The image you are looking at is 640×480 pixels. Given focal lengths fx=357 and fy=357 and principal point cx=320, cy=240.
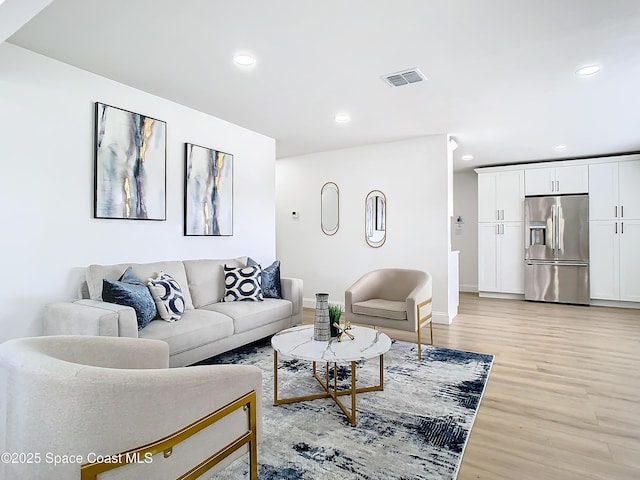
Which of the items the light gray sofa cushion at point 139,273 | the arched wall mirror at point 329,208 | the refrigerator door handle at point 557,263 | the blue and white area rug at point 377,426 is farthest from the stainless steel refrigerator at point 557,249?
Result: the light gray sofa cushion at point 139,273

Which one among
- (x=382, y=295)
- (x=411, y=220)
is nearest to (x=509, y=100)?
(x=411, y=220)

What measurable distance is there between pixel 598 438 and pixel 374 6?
283 cm

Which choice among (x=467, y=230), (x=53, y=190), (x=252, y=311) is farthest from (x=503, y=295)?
(x=53, y=190)

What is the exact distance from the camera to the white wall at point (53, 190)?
2.54 m

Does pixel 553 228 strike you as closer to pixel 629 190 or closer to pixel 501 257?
pixel 501 257

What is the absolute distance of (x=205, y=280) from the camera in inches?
144

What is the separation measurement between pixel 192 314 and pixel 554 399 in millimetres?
2875

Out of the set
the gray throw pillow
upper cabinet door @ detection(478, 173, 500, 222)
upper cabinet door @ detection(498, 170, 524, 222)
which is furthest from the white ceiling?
upper cabinet door @ detection(478, 173, 500, 222)

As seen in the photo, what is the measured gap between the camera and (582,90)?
336cm

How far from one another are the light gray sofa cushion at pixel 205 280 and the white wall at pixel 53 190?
33cm

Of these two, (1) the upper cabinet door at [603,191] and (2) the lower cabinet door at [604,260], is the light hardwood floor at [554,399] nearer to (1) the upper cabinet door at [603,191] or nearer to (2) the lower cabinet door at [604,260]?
(2) the lower cabinet door at [604,260]

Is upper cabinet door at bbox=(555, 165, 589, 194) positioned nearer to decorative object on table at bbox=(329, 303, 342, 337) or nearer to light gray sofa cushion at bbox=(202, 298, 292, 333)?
light gray sofa cushion at bbox=(202, 298, 292, 333)

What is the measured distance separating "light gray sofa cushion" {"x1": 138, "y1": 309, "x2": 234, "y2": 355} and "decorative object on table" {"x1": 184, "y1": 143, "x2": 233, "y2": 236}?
3.70 feet

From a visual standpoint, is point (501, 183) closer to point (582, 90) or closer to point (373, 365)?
point (582, 90)
